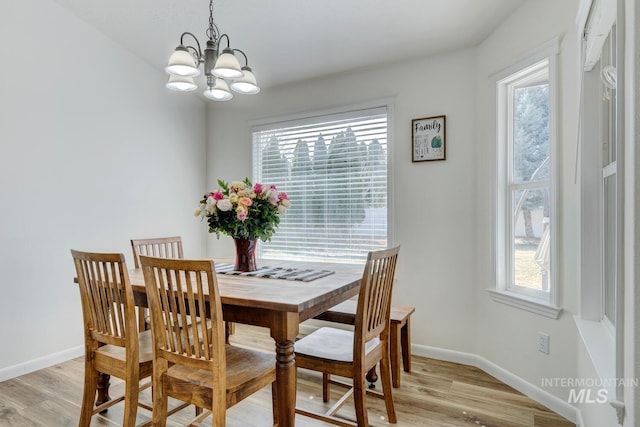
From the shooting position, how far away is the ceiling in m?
2.60

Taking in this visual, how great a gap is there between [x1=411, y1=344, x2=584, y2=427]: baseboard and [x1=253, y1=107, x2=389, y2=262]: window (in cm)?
96

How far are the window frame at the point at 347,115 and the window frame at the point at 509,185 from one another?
847 millimetres

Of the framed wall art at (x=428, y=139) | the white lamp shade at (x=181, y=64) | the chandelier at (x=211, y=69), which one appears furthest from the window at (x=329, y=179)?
the white lamp shade at (x=181, y=64)

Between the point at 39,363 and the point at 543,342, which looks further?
the point at 39,363

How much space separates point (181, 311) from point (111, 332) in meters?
0.56

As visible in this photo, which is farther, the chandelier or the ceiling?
the ceiling

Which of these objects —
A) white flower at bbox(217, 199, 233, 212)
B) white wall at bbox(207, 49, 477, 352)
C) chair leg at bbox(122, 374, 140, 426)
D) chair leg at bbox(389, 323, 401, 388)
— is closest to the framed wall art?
white wall at bbox(207, 49, 477, 352)

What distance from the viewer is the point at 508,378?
2562 millimetres

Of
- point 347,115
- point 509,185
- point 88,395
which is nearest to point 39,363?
point 88,395

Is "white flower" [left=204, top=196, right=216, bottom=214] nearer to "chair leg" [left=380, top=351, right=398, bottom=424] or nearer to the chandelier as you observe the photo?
the chandelier

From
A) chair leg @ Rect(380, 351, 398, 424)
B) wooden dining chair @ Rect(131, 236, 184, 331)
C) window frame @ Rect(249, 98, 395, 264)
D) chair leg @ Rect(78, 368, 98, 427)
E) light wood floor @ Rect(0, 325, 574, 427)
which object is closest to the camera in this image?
chair leg @ Rect(78, 368, 98, 427)

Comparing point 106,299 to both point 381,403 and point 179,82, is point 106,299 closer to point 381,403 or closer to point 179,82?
point 179,82

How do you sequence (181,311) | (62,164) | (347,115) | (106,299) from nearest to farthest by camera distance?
(181,311) → (106,299) → (62,164) → (347,115)

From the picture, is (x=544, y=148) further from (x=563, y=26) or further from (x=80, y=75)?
(x=80, y=75)
